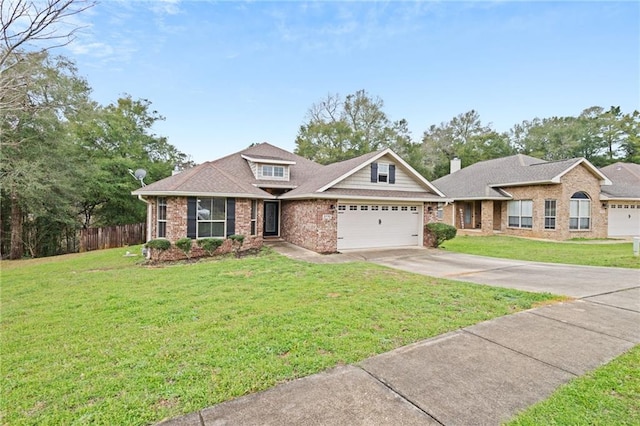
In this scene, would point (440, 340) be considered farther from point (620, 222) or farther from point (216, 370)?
point (620, 222)

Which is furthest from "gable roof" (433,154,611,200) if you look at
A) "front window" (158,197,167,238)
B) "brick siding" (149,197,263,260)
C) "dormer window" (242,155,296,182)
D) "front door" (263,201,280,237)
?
"front window" (158,197,167,238)

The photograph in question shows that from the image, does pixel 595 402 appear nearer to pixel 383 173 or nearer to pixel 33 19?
pixel 33 19

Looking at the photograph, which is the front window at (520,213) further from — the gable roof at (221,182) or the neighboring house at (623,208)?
the gable roof at (221,182)

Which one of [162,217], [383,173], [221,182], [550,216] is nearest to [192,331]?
[162,217]

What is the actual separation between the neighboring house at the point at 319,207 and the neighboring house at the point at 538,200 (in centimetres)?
946

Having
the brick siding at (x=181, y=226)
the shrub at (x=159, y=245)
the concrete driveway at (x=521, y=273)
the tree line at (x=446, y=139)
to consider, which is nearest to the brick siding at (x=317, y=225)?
the concrete driveway at (x=521, y=273)

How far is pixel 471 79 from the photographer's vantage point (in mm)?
18062

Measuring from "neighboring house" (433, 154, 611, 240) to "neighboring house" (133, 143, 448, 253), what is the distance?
9456 mm

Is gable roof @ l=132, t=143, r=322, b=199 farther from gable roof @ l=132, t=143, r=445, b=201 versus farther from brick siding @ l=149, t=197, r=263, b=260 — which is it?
brick siding @ l=149, t=197, r=263, b=260

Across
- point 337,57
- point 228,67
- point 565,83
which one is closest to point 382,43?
point 337,57

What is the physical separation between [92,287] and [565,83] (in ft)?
83.1

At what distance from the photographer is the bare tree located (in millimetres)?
5246

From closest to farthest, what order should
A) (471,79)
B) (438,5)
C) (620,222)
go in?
(438,5) → (471,79) → (620,222)

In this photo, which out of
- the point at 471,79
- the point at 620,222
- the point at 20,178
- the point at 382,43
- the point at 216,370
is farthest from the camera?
the point at 620,222
